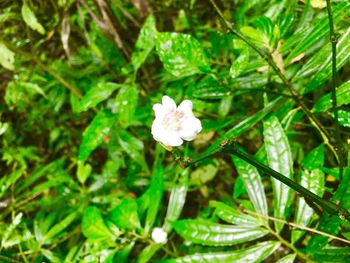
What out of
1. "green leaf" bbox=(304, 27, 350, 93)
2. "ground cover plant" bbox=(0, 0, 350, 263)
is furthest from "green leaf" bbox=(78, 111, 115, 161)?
"green leaf" bbox=(304, 27, 350, 93)

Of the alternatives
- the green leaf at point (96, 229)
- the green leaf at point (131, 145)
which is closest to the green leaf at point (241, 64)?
the green leaf at point (96, 229)

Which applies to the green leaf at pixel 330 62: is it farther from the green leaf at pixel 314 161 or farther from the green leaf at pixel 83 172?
the green leaf at pixel 83 172

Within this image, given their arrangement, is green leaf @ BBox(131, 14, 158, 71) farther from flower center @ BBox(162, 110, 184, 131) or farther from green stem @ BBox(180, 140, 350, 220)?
green stem @ BBox(180, 140, 350, 220)

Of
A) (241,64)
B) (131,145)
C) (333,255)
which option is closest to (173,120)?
(241,64)

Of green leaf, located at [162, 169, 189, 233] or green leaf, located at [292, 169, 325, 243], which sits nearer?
green leaf, located at [292, 169, 325, 243]

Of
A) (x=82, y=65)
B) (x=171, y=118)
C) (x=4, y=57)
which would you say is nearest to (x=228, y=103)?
(x=171, y=118)

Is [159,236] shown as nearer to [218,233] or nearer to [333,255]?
[218,233]
